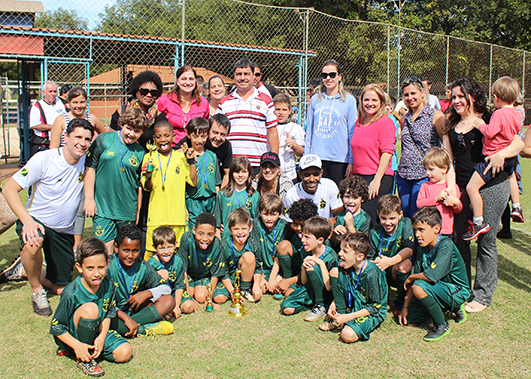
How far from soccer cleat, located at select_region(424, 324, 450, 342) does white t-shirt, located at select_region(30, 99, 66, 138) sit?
24.6ft

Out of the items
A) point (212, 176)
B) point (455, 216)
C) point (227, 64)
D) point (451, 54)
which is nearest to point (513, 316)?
point (455, 216)

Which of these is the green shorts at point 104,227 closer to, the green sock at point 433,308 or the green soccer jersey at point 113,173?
the green soccer jersey at point 113,173

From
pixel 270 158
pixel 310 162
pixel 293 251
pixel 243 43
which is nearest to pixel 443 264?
pixel 293 251

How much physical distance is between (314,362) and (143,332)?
135 centimetres

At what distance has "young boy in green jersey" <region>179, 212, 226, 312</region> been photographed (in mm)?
4273

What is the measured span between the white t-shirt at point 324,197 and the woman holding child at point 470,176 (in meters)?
1.17

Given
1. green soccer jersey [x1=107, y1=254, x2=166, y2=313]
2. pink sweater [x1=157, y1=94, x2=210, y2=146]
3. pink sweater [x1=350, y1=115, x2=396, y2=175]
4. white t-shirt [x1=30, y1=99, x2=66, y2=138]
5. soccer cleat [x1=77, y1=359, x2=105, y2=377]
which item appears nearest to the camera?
soccer cleat [x1=77, y1=359, x2=105, y2=377]

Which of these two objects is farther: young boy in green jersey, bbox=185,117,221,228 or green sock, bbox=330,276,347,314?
young boy in green jersey, bbox=185,117,221,228

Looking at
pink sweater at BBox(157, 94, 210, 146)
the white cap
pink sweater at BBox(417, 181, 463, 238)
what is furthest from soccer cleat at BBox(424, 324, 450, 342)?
pink sweater at BBox(157, 94, 210, 146)

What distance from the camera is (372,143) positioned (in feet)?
15.4

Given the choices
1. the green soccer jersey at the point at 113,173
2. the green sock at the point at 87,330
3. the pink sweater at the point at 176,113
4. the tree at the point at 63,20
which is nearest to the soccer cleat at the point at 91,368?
the green sock at the point at 87,330

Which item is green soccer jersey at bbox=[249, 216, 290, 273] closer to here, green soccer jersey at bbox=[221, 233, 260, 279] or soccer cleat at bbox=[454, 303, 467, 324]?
green soccer jersey at bbox=[221, 233, 260, 279]

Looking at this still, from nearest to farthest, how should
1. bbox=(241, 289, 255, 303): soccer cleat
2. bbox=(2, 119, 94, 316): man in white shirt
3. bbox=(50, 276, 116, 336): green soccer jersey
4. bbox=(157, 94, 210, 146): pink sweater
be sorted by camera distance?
1. bbox=(50, 276, 116, 336): green soccer jersey
2. bbox=(2, 119, 94, 316): man in white shirt
3. bbox=(241, 289, 255, 303): soccer cleat
4. bbox=(157, 94, 210, 146): pink sweater

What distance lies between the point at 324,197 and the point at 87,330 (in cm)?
258
